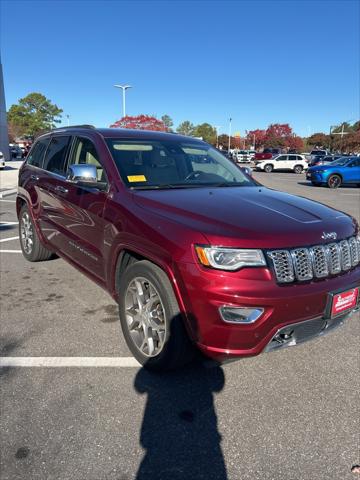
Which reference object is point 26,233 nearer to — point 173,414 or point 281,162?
point 173,414

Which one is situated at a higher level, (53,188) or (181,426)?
(53,188)

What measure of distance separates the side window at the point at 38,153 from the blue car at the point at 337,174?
56.1 feet

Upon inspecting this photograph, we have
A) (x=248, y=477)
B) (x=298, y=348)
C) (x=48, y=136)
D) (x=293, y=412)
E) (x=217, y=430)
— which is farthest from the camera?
(x=48, y=136)

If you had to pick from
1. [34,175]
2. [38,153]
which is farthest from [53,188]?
[38,153]

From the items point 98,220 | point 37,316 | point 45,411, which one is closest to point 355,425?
point 45,411

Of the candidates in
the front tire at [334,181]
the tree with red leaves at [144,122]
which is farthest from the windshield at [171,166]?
the tree with red leaves at [144,122]

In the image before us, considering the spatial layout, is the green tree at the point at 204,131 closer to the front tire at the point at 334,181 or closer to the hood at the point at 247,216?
the front tire at the point at 334,181

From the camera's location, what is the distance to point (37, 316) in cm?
384

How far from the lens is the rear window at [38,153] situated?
5.11 metres

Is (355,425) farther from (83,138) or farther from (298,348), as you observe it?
(83,138)

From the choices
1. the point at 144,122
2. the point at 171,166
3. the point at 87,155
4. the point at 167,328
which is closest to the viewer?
the point at 167,328

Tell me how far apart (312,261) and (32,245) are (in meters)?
4.19

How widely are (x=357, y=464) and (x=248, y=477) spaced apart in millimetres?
623

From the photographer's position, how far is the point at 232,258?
234 cm
